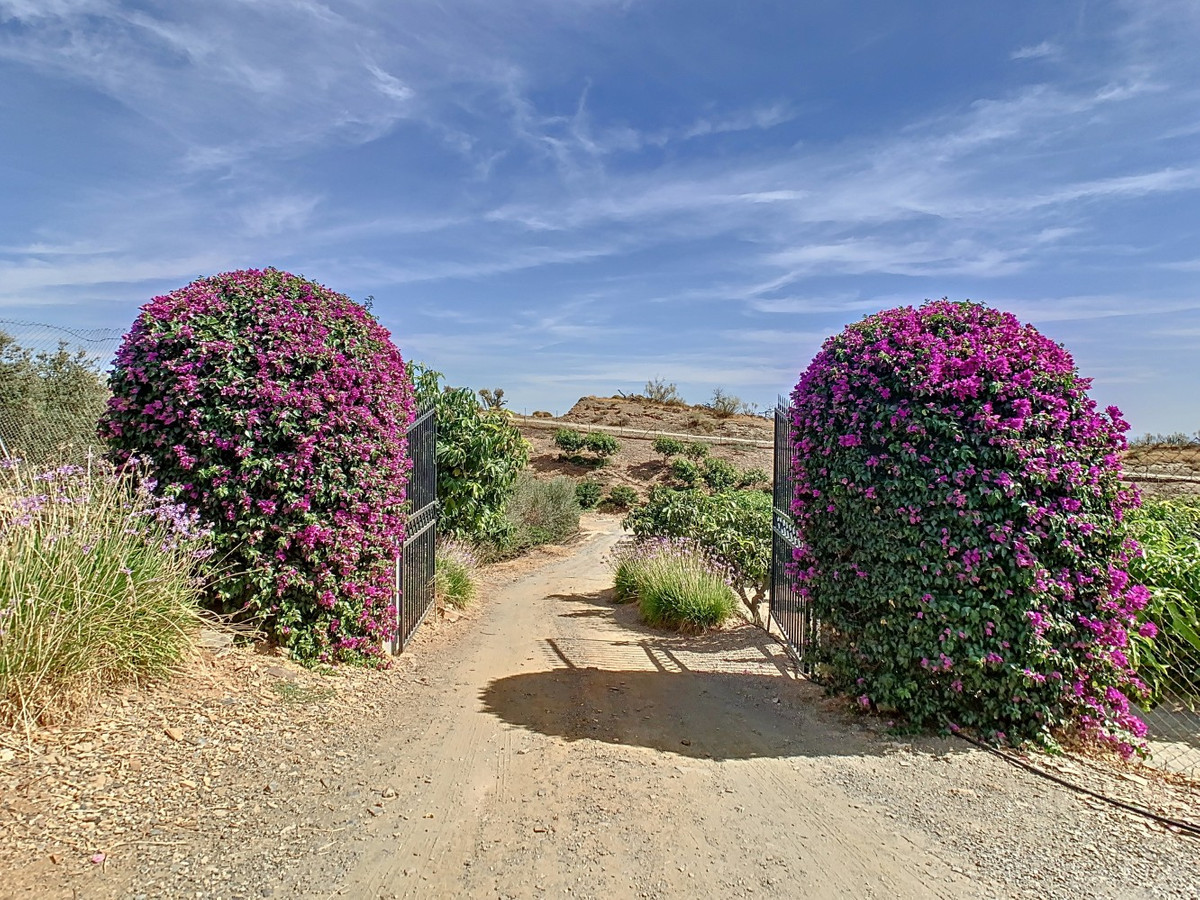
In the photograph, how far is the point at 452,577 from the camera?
27.6ft

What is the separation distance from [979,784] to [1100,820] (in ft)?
1.70

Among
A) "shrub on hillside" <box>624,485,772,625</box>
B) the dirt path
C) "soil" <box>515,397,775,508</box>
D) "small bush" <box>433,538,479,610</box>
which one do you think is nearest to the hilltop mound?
"soil" <box>515,397,775,508</box>

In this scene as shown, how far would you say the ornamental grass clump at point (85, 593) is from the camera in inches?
134

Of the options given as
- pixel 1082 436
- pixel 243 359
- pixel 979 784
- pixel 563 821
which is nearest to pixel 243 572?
pixel 243 359

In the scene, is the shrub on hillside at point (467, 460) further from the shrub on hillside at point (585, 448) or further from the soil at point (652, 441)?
the shrub on hillside at point (585, 448)

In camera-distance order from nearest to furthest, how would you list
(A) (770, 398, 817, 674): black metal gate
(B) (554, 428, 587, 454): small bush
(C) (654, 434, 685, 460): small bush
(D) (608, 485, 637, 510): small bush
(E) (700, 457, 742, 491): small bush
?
(A) (770, 398, 817, 674): black metal gate
(D) (608, 485, 637, 510): small bush
(E) (700, 457, 742, 491): small bush
(B) (554, 428, 587, 454): small bush
(C) (654, 434, 685, 460): small bush

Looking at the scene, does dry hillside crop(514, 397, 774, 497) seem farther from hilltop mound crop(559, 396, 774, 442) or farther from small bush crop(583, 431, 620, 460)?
small bush crop(583, 431, 620, 460)

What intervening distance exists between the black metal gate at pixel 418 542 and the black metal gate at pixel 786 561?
10.9 ft

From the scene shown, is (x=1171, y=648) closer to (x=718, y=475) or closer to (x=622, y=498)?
(x=622, y=498)

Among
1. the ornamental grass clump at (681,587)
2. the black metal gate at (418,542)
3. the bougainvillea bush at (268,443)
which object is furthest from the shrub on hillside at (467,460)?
the bougainvillea bush at (268,443)

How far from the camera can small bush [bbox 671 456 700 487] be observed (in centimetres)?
2345

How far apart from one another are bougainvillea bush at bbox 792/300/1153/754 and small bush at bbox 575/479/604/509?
55.7ft

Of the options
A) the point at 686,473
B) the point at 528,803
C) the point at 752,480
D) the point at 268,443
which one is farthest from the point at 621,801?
the point at 752,480

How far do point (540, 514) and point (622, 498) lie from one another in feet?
23.6
